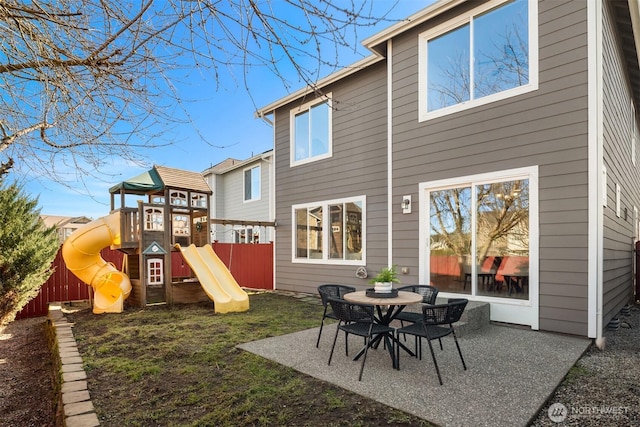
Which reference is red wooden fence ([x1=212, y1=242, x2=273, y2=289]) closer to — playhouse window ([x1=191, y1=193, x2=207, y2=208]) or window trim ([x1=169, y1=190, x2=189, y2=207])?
playhouse window ([x1=191, y1=193, x2=207, y2=208])

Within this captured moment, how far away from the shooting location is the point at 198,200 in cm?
881

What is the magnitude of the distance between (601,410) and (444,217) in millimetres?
3654

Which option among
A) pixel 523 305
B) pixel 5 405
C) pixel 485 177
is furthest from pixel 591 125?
pixel 5 405

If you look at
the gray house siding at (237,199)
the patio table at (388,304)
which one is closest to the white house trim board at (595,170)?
the patio table at (388,304)

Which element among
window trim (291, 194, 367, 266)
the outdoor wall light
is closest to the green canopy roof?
window trim (291, 194, 367, 266)

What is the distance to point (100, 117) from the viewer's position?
2.84 m

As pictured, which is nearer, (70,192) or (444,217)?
(70,192)

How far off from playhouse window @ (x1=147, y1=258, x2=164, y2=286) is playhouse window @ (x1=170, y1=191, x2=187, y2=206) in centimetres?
133

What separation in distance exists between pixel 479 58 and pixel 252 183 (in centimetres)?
1094

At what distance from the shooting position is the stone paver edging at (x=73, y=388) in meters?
2.63

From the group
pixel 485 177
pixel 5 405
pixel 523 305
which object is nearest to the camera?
pixel 5 405

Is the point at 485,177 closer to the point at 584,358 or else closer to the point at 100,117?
the point at 584,358

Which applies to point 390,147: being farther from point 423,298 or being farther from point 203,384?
point 203,384

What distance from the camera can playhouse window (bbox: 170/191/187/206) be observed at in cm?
820
